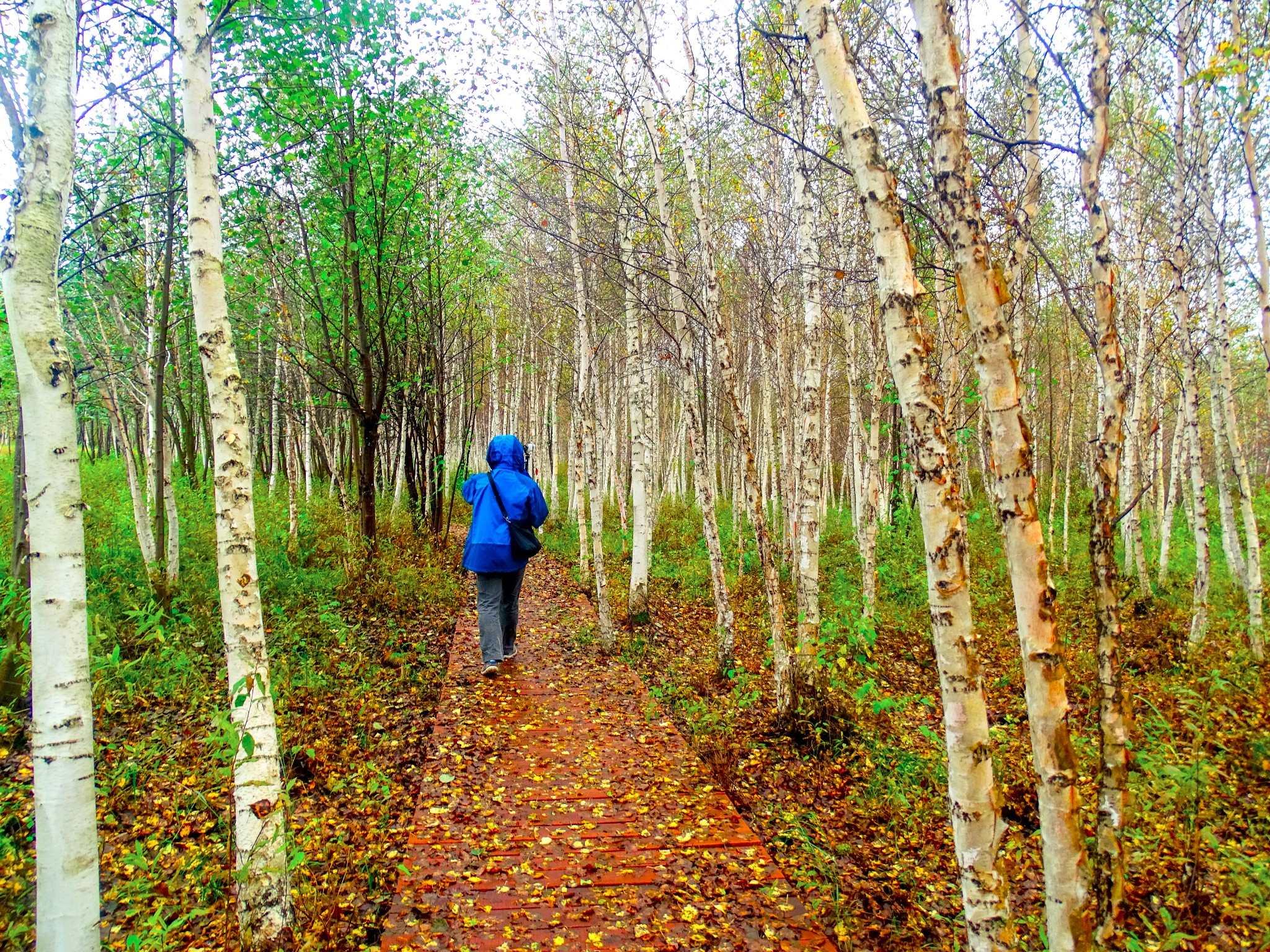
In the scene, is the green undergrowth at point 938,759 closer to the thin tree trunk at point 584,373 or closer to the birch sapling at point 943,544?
the thin tree trunk at point 584,373

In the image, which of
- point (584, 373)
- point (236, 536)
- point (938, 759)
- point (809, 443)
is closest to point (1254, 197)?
point (809, 443)

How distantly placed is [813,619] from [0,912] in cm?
530

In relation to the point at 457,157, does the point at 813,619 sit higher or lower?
lower

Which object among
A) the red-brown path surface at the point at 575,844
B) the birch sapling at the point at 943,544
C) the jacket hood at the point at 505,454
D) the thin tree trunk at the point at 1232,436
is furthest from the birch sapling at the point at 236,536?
the thin tree trunk at the point at 1232,436

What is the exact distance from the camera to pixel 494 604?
622 cm

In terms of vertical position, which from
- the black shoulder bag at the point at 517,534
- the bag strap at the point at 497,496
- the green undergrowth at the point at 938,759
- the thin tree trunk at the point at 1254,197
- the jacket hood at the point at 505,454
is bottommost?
the green undergrowth at the point at 938,759

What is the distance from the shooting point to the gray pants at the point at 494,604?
20.3 ft

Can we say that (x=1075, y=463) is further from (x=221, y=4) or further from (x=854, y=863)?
(x=221, y=4)

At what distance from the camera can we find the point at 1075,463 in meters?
32.6

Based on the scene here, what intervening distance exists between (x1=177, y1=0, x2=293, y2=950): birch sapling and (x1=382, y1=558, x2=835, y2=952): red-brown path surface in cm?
64

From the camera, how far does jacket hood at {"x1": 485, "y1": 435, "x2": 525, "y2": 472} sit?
642cm

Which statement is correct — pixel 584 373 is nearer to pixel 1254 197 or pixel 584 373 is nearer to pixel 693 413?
pixel 693 413

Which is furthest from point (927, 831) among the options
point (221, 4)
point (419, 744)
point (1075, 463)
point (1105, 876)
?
point (1075, 463)

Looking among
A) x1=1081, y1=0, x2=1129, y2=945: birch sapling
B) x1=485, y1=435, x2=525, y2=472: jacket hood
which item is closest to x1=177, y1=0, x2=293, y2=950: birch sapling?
x1=485, y1=435, x2=525, y2=472: jacket hood
